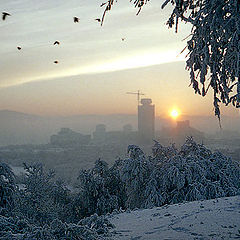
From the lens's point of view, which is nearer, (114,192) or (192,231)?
(192,231)

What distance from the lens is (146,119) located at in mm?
178500

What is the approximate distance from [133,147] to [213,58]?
56.2 ft

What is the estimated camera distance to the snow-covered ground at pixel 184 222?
746 cm

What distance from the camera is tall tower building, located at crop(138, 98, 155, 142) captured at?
17025 centimetres

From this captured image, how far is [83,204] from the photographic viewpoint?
2269cm

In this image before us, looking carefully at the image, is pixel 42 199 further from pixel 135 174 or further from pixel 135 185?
pixel 135 174

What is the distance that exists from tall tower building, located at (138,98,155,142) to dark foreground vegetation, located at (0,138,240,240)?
142162mm

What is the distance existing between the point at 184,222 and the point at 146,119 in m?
170

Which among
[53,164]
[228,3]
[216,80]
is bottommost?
[53,164]

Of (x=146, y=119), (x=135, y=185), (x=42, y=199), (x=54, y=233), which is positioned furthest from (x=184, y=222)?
(x=146, y=119)

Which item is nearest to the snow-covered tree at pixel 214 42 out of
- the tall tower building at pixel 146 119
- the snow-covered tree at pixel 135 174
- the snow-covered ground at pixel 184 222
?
the snow-covered ground at pixel 184 222

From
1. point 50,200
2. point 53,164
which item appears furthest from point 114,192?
point 53,164

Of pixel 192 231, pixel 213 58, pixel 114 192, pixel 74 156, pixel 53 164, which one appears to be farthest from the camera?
pixel 74 156

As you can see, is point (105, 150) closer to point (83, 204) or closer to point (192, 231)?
point (83, 204)
